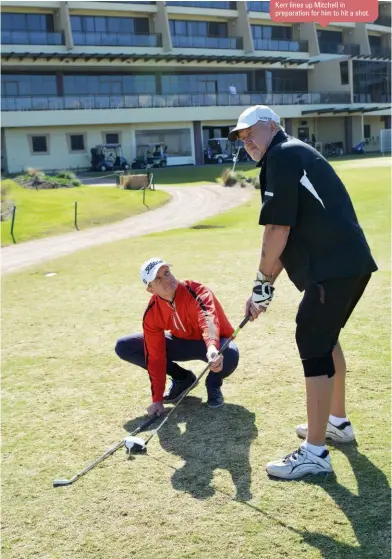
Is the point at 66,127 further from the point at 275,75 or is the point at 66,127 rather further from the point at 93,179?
the point at 275,75

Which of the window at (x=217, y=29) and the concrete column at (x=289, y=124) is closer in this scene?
the window at (x=217, y=29)

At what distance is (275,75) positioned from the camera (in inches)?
2502

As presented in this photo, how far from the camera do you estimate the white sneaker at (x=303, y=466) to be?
4.04m

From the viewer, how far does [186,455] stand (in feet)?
14.9

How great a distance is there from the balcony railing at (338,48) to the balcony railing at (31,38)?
93.2 feet

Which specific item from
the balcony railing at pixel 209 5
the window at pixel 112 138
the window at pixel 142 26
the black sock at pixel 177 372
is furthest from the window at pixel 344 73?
the black sock at pixel 177 372

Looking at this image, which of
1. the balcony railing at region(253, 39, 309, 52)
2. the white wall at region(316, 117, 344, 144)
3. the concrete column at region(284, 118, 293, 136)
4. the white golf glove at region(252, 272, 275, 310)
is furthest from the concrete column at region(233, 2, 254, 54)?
the white golf glove at region(252, 272, 275, 310)

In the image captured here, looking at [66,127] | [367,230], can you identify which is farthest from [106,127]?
[367,230]

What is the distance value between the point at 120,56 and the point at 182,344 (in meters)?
50.5

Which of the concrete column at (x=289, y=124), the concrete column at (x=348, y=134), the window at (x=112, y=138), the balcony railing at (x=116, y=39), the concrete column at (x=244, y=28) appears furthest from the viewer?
the concrete column at (x=348, y=134)

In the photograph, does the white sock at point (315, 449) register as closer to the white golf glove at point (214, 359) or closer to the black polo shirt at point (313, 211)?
the white golf glove at point (214, 359)

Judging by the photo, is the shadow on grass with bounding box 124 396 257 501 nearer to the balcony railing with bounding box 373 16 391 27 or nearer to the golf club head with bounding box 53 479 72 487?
the golf club head with bounding box 53 479 72 487

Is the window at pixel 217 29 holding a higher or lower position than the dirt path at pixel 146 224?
higher

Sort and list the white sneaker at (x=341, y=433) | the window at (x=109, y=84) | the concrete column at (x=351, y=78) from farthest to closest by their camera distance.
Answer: the concrete column at (x=351, y=78), the window at (x=109, y=84), the white sneaker at (x=341, y=433)
